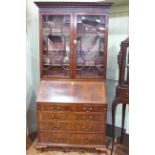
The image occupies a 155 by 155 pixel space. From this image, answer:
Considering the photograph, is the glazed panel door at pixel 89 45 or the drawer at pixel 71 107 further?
the glazed panel door at pixel 89 45

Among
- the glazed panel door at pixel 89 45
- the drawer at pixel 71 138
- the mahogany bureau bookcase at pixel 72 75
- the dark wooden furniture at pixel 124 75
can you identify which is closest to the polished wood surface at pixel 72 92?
the mahogany bureau bookcase at pixel 72 75

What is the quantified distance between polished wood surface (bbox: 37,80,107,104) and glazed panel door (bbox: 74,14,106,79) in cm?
14

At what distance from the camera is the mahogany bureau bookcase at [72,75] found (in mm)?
2582

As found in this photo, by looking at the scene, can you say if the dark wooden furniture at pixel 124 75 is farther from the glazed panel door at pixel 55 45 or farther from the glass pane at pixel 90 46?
the glazed panel door at pixel 55 45

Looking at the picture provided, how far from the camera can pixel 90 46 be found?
2898 mm

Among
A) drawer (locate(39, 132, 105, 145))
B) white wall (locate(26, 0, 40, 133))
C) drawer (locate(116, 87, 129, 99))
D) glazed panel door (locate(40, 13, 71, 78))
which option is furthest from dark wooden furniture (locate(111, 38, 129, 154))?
white wall (locate(26, 0, 40, 133))

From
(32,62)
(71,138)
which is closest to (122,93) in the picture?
(71,138)

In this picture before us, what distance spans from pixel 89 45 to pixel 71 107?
905 mm

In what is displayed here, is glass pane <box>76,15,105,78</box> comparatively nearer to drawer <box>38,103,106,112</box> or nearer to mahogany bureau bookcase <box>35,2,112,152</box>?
mahogany bureau bookcase <box>35,2,112,152</box>

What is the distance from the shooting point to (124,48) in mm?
2326

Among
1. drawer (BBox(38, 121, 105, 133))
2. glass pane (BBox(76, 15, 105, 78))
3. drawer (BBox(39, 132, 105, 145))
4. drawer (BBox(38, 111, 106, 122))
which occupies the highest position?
glass pane (BBox(76, 15, 105, 78))

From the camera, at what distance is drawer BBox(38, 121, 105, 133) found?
2.58m
